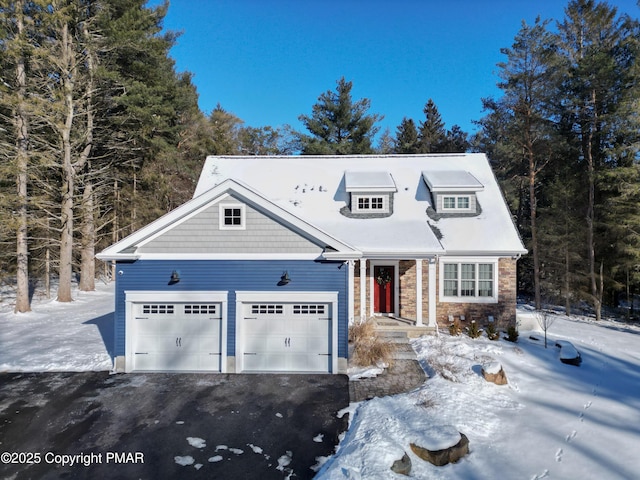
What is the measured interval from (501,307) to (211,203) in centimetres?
1046

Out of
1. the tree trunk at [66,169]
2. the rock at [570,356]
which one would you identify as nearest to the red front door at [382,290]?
the rock at [570,356]

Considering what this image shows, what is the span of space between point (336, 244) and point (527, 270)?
70.5ft

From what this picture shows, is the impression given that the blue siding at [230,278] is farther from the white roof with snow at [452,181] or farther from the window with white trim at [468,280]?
the white roof with snow at [452,181]

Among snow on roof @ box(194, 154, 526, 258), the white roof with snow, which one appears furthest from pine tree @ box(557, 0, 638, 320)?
the white roof with snow

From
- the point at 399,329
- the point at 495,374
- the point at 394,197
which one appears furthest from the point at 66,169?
the point at 495,374

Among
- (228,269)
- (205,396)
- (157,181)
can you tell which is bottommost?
(205,396)

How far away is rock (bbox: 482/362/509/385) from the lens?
308 inches

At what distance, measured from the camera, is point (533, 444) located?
565 cm

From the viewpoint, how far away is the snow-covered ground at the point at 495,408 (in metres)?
5.11

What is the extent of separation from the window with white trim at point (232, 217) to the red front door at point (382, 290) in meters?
5.76

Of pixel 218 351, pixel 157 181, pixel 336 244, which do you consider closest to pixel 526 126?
pixel 336 244

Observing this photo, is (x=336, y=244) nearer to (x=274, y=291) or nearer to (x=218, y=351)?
(x=274, y=291)

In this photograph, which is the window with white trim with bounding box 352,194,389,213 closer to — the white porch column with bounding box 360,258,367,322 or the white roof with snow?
the white roof with snow

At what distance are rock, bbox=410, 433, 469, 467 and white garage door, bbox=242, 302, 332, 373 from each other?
3699mm
